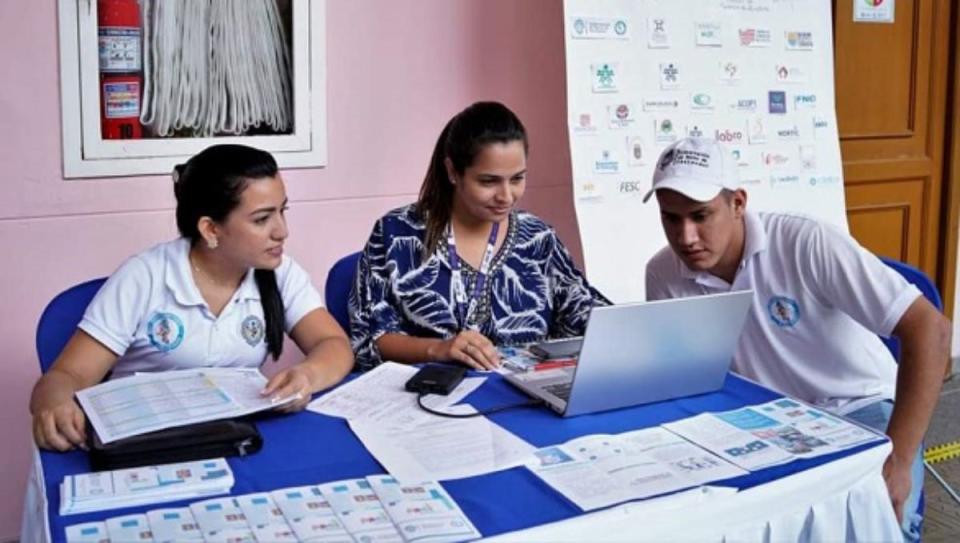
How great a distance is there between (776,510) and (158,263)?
129cm

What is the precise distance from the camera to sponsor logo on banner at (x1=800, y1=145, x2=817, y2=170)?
149 inches

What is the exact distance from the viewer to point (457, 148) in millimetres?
2404

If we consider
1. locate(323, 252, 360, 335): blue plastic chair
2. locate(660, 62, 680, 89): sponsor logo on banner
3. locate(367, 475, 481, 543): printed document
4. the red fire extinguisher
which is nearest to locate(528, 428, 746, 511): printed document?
locate(367, 475, 481, 543): printed document

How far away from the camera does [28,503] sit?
5.21ft

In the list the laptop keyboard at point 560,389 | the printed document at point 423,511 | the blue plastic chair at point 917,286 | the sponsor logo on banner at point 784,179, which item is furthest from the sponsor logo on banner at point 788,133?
the printed document at point 423,511

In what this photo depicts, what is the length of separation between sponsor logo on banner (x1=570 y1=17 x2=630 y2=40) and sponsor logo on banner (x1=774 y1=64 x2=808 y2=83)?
2.39ft

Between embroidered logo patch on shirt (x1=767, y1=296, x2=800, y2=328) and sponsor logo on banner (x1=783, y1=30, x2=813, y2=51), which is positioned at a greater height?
sponsor logo on banner (x1=783, y1=30, x2=813, y2=51)

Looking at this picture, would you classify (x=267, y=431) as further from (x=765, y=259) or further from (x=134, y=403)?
(x=765, y=259)

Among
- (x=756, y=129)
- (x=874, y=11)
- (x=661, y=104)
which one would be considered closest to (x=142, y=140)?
(x=661, y=104)

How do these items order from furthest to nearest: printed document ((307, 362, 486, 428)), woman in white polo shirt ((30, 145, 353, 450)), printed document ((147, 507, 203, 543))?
woman in white polo shirt ((30, 145, 353, 450)), printed document ((307, 362, 486, 428)), printed document ((147, 507, 203, 543))

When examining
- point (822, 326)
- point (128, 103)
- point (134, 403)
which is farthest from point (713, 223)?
point (128, 103)

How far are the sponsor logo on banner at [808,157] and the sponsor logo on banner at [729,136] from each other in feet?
1.00

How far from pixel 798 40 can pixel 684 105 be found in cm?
62

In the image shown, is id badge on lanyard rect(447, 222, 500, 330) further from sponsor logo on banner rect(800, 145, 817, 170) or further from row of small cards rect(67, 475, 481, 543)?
sponsor logo on banner rect(800, 145, 817, 170)
